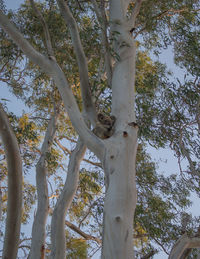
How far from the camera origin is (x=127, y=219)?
2432 millimetres

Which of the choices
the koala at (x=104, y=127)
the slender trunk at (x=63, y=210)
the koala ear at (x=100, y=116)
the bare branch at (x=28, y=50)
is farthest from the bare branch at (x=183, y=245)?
the bare branch at (x=28, y=50)

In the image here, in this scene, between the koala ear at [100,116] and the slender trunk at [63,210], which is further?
the slender trunk at [63,210]

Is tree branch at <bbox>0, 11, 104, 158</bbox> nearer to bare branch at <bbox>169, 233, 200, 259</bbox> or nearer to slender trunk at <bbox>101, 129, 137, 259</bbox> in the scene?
slender trunk at <bbox>101, 129, 137, 259</bbox>

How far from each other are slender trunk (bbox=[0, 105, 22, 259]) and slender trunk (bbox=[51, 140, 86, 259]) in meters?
0.76

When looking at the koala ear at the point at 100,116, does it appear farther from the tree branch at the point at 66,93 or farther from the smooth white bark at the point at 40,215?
the smooth white bark at the point at 40,215

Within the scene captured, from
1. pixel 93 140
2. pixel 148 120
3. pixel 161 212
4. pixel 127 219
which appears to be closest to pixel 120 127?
pixel 93 140

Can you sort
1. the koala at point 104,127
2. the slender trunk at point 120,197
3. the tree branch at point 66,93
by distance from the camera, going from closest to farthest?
the slender trunk at point 120,197
the tree branch at point 66,93
the koala at point 104,127

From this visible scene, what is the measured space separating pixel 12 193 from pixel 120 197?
1.19m

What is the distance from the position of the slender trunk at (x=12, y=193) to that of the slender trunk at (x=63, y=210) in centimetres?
76

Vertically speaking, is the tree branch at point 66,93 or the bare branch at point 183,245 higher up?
the tree branch at point 66,93

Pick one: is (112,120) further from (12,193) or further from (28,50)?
(12,193)

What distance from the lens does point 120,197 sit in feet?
8.13

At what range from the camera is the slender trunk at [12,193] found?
304 centimetres

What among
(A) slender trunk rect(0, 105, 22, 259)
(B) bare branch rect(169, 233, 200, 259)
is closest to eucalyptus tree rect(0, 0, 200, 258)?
(A) slender trunk rect(0, 105, 22, 259)
